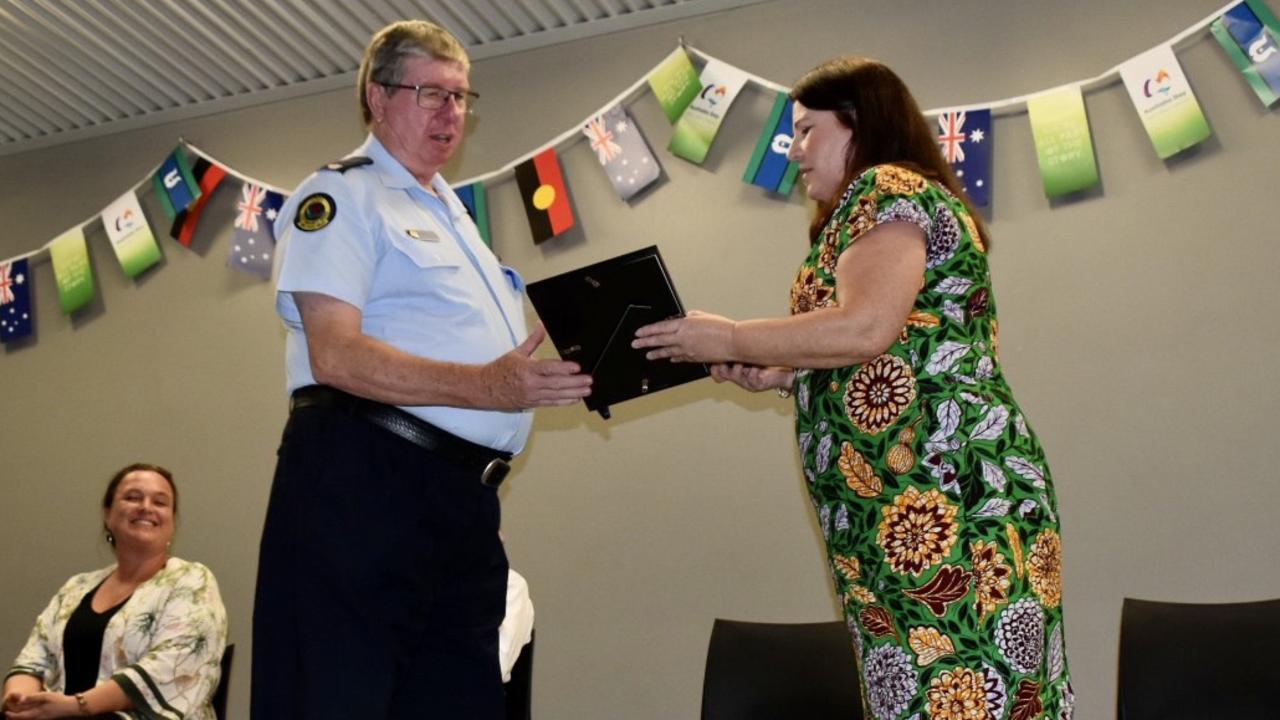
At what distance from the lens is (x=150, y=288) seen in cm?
484

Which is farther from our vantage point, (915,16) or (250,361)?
(250,361)

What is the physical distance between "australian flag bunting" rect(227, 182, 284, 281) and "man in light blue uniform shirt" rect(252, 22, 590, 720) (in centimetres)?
263

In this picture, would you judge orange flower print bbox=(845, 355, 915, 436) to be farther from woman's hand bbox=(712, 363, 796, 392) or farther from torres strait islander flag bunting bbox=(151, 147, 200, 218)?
torres strait islander flag bunting bbox=(151, 147, 200, 218)

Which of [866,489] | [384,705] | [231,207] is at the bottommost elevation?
[384,705]

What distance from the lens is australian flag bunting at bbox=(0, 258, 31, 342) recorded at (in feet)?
16.5

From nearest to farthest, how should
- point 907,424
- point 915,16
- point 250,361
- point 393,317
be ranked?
point 907,424 → point 393,317 → point 915,16 → point 250,361

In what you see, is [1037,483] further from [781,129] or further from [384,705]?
[781,129]

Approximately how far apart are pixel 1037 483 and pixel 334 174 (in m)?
1.13

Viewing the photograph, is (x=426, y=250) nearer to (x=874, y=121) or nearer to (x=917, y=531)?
(x=874, y=121)

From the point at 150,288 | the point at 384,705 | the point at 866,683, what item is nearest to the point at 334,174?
the point at 384,705

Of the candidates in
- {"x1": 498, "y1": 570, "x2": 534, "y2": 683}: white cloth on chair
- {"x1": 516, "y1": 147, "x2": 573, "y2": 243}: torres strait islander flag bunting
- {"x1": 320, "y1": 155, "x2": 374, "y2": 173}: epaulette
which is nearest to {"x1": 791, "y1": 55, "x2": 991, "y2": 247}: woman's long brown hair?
{"x1": 320, "y1": 155, "x2": 374, "y2": 173}: epaulette

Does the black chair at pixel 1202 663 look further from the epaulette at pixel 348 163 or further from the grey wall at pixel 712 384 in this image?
the epaulette at pixel 348 163

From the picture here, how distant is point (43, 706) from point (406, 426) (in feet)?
6.70

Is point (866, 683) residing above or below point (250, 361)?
below
